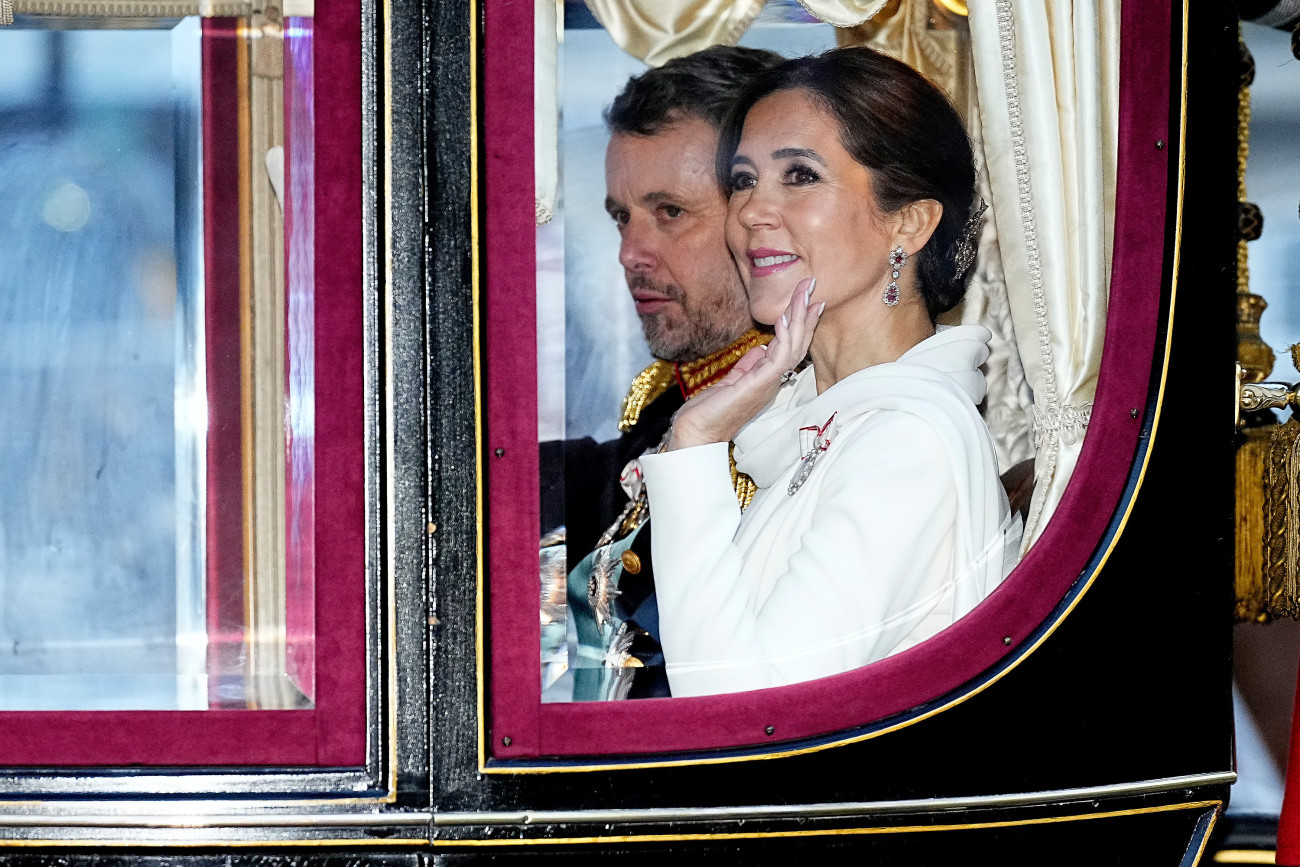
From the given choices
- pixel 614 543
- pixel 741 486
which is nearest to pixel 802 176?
pixel 741 486

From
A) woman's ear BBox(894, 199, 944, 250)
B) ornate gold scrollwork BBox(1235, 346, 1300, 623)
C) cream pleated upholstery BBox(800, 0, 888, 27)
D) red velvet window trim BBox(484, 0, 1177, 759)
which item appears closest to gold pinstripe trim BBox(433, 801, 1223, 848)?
red velvet window trim BBox(484, 0, 1177, 759)

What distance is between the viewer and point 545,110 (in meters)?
1.30

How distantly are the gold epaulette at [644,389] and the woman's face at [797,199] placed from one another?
0.15m

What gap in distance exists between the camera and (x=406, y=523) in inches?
50.4

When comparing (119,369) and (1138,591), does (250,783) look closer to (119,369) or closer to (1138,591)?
(119,369)

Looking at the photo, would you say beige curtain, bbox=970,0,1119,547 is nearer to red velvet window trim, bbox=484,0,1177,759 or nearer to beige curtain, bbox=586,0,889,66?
red velvet window trim, bbox=484,0,1177,759

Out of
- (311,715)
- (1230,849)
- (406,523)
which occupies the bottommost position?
(1230,849)

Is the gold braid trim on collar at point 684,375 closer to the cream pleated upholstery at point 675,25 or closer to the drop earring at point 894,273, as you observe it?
the drop earring at point 894,273

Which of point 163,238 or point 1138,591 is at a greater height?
point 163,238

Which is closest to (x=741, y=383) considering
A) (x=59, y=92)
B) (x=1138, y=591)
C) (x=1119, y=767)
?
(x=1138, y=591)

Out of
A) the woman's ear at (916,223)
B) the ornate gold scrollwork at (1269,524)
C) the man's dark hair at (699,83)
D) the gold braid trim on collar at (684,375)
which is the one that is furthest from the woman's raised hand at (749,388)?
the ornate gold scrollwork at (1269,524)

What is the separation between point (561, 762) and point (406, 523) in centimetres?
32

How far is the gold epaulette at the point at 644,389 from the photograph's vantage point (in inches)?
52.2

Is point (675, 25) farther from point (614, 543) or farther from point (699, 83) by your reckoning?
point (614, 543)
